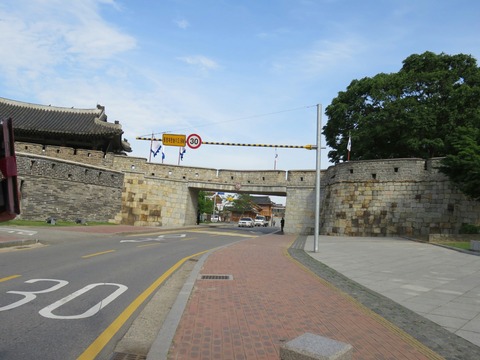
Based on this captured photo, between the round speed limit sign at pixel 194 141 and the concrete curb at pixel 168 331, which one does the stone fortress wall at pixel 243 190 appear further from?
the concrete curb at pixel 168 331

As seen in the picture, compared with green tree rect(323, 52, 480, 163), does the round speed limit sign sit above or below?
below

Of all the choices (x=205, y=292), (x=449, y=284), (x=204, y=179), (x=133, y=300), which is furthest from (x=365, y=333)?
(x=204, y=179)

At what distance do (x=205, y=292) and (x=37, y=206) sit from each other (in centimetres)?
2457

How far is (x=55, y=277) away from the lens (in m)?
7.75

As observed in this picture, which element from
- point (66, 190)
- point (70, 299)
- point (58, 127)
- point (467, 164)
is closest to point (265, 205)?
point (58, 127)

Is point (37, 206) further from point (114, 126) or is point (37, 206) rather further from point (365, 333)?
point (365, 333)

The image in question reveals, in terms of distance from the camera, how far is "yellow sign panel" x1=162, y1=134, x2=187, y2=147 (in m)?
25.5

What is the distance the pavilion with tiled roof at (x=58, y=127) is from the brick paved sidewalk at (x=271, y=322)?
2818 cm

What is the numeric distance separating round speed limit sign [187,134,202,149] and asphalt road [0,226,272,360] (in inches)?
556

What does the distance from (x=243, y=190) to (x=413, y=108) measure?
16381 millimetres

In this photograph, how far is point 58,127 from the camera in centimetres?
3244

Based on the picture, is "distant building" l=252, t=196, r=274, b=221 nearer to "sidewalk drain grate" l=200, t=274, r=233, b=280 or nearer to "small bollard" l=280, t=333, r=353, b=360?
"sidewalk drain grate" l=200, t=274, r=233, b=280

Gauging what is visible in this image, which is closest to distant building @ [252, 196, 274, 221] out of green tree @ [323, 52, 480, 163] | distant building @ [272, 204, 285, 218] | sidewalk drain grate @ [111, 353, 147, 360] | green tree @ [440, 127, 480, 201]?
distant building @ [272, 204, 285, 218]

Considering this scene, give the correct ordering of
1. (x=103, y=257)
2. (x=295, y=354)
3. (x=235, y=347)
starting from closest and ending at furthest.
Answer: (x=295, y=354), (x=235, y=347), (x=103, y=257)
